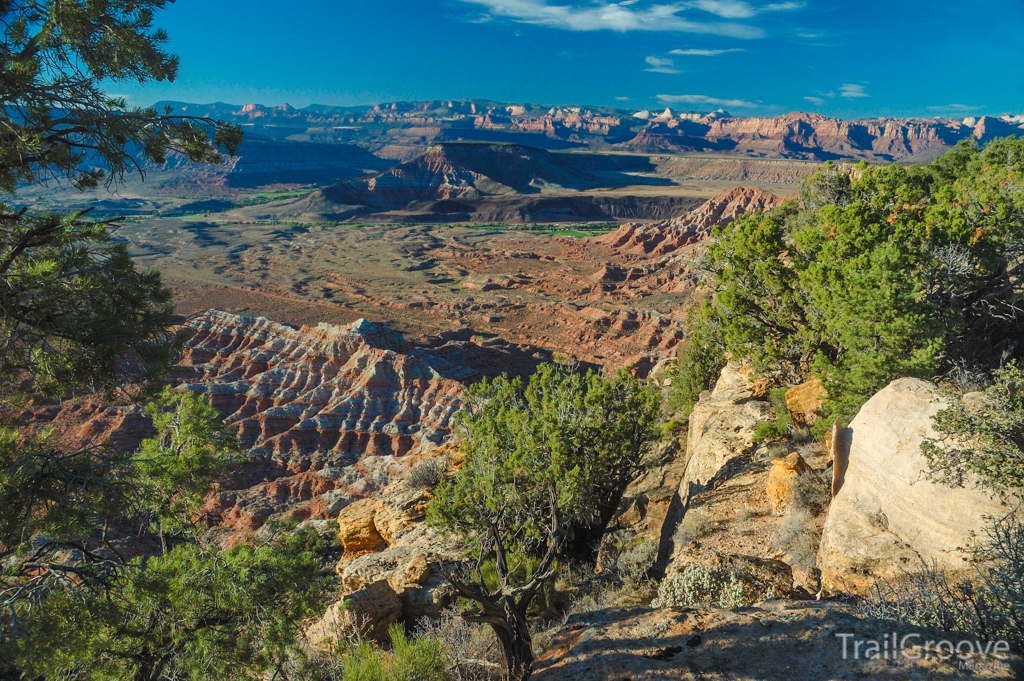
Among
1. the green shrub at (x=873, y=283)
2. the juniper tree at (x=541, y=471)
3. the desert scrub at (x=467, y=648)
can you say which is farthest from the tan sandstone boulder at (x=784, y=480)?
the desert scrub at (x=467, y=648)

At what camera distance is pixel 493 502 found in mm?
10992

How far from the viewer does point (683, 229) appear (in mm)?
108875

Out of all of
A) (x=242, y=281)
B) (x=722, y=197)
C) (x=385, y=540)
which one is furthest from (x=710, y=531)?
(x=722, y=197)

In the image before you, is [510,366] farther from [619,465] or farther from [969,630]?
[969,630]

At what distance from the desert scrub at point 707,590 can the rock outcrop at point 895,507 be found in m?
Result: 1.30

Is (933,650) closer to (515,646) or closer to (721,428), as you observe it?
(515,646)

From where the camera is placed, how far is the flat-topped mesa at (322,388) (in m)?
35.5

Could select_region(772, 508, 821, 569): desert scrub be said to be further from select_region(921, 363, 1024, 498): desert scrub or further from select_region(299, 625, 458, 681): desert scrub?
select_region(299, 625, 458, 681): desert scrub

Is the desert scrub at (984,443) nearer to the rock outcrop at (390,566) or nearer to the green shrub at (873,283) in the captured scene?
the green shrub at (873,283)

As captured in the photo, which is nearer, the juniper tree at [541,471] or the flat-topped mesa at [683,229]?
the juniper tree at [541,471]

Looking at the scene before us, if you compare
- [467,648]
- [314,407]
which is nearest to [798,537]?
[467,648]

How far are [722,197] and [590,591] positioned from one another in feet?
A: 395

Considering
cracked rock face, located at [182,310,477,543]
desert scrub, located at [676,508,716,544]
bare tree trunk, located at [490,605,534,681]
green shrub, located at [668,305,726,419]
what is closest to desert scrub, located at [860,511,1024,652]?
desert scrub, located at [676,508,716,544]

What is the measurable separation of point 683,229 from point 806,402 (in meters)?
99.9
